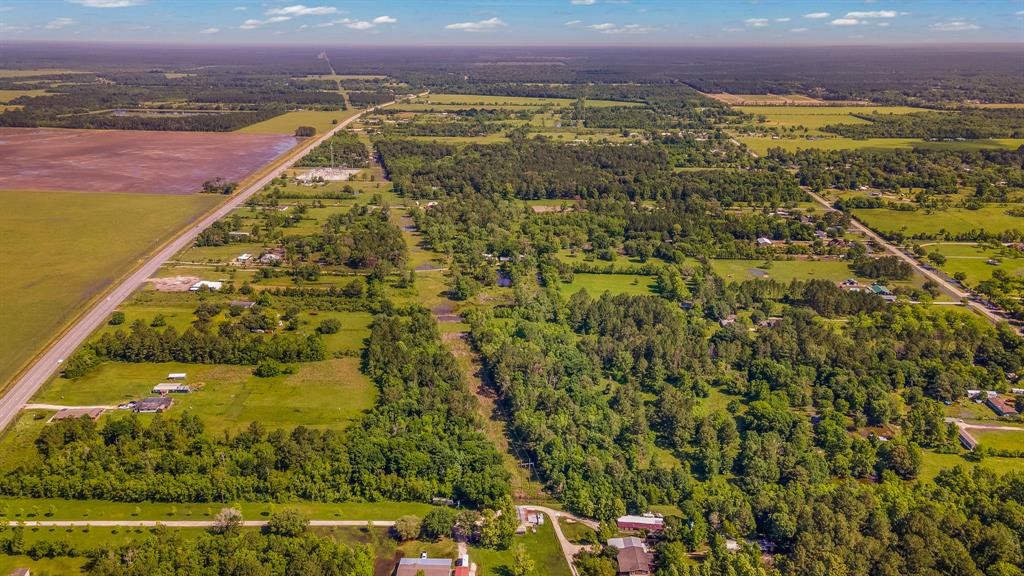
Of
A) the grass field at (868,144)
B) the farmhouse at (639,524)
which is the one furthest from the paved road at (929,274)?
the grass field at (868,144)

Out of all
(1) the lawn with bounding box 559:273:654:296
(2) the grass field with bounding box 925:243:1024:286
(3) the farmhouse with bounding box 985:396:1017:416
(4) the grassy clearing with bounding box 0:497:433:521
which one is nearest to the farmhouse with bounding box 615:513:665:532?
(4) the grassy clearing with bounding box 0:497:433:521

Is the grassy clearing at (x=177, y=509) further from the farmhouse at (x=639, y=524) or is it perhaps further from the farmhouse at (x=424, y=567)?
the farmhouse at (x=639, y=524)

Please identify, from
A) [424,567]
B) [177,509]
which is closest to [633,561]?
[424,567]

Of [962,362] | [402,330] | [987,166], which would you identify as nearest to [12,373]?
[402,330]

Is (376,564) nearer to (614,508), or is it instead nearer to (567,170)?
(614,508)

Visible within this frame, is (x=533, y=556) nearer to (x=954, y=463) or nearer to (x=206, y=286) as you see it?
(x=954, y=463)

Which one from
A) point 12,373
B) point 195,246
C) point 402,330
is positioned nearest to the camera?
point 12,373
